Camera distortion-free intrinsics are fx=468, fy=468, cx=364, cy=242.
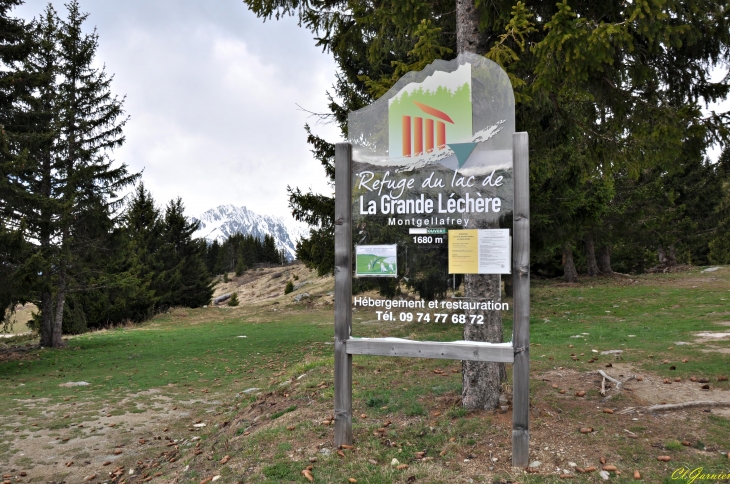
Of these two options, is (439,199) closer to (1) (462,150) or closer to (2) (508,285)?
(1) (462,150)

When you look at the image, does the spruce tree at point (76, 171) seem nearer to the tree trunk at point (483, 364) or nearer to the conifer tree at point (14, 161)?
the conifer tree at point (14, 161)

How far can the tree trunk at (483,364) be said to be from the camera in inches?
174

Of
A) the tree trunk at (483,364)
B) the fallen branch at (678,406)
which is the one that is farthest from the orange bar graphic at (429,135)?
the fallen branch at (678,406)

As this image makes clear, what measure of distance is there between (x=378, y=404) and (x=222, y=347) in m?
9.87

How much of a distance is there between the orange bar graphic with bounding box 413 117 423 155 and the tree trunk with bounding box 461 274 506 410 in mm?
1324

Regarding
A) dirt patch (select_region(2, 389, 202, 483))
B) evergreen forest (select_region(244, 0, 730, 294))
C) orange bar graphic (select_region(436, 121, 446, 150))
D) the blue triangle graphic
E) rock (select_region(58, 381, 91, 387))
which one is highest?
evergreen forest (select_region(244, 0, 730, 294))

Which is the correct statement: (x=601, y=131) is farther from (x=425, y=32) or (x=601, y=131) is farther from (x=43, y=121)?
(x=43, y=121)

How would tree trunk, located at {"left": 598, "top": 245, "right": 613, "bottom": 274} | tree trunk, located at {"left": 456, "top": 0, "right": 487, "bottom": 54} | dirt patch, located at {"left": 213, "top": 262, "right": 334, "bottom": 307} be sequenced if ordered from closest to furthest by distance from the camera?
1. tree trunk, located at {"left": 456, "top": 0, "right": 487, "bottom": 54}
2. tree trunk, located at {"left": 598, "top": 245, "right": 613, "bottom": 274}
3. dirt patch, located at {"left": 213, "top": 262, "right": 334, "bottom": 307}

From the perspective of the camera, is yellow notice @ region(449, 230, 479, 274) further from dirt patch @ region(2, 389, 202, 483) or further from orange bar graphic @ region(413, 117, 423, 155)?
dirt patch @ region(2, 389, 202, 483)

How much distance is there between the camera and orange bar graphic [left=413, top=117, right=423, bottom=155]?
4.57 meters

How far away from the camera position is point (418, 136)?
4578 millimetres

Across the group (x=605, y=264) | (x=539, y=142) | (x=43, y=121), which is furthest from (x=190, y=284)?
(x=539, y=142)

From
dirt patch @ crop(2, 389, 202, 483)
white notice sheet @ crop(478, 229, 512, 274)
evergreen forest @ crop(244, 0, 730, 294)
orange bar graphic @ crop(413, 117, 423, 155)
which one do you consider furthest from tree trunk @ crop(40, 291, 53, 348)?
white notice sheet @ crop(478, 229, 512, 274)

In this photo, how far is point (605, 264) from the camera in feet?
90.3
